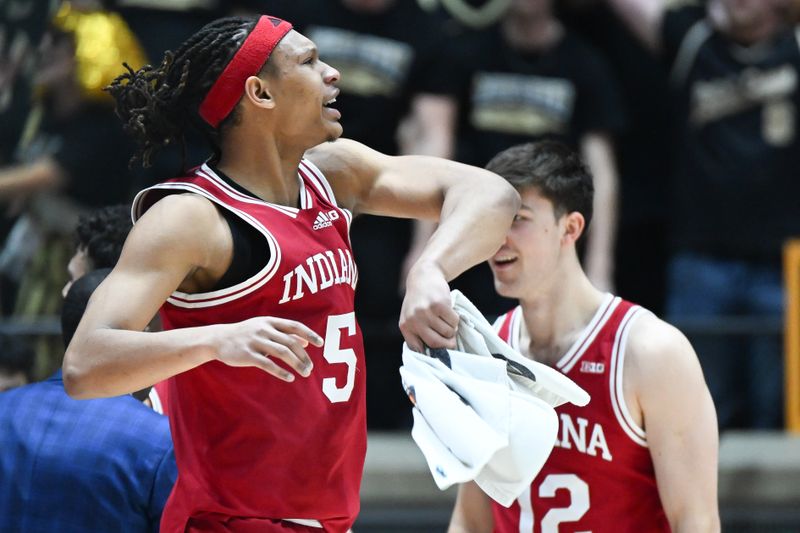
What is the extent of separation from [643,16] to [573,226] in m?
3.12

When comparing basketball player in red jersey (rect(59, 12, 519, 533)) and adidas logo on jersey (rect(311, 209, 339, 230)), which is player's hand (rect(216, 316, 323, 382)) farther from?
adidas logo on jersey (rect(311, 209, 339, 230))

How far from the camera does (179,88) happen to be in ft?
9.59

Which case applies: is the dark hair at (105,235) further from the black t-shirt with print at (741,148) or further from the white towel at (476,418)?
the black t-shirt with print at (741,148)

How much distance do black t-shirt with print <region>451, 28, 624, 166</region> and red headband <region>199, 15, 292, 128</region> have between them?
3.33 meters

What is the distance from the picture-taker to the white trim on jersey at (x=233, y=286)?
280cm

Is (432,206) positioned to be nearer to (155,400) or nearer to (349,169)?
(349,169)

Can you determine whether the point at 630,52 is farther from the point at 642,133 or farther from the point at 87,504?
the point at 87,504

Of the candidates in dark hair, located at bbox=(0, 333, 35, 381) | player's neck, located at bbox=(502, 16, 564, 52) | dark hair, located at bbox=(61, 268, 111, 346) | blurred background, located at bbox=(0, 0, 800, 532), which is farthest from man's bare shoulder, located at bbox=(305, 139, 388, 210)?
player's neck, located at bbox=(502, 16, 564, 52)

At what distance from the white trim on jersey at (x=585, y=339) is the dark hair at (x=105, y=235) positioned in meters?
1.21

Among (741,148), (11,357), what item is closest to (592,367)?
(11,357)

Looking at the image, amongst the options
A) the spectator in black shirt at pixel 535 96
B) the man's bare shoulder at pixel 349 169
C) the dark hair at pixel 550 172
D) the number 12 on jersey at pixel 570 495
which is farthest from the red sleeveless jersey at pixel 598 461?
the spectator in black shirt at pixel 535 96

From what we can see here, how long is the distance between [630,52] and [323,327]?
4.31 metres

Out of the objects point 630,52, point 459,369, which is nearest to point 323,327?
point 459,369

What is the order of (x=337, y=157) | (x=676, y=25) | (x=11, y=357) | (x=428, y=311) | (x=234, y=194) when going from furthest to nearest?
(x=676, y=25)
(x=11, y=357)
(x=337, y=157)
(x=234, y=194)
(x=428, y=311)
